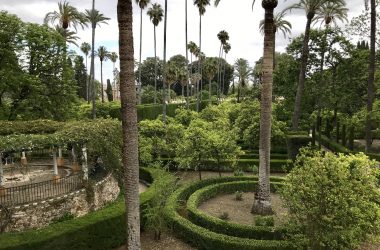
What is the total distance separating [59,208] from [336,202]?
12.6 m

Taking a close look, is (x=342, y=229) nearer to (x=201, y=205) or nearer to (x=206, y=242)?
(x=206, y=242)

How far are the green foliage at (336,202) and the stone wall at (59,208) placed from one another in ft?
35.7

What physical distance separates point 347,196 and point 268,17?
9408 mm

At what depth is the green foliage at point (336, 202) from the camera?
1168cm

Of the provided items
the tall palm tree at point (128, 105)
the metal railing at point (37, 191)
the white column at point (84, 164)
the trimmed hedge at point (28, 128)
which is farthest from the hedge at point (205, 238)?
the trimmed hedge at point (28, 128)

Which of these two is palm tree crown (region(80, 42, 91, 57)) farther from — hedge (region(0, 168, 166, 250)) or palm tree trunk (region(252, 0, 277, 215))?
palm tree trunk (region(252, 0, 277, 215))

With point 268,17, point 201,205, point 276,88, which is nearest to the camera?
point 268,17

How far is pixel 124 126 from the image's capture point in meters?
10.4

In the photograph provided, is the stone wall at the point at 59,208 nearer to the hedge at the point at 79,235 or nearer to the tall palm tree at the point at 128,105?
the hedge at the point at 79,235

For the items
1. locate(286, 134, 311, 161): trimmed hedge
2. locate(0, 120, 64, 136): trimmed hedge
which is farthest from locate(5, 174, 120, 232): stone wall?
locate(286, 134, 311, 161): trimmed hedge

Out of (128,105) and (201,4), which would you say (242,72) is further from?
(128,105)

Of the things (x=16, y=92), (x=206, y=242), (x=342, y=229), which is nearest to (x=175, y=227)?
(x=206, y=242)

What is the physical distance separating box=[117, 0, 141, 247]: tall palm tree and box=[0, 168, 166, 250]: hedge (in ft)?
16.6

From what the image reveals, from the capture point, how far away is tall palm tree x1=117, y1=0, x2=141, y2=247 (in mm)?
10070
